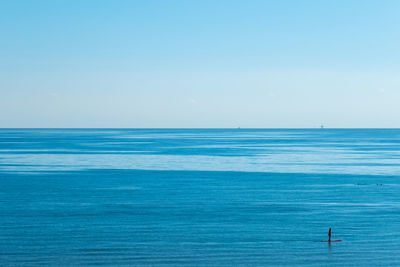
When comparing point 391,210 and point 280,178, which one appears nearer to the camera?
point 391,210

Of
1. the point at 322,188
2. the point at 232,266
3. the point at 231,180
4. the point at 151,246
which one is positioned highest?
the point at 231,180

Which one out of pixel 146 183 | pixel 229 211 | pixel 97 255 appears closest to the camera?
pixel 97 255

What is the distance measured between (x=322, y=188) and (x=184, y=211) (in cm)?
2001

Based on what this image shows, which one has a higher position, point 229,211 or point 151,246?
point 229,211

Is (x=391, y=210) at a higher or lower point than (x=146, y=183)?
lower

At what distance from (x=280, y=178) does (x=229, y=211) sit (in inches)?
1026

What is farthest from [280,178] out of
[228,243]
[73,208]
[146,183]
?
[228,243]

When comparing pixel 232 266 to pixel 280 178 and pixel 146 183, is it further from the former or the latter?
pixel 280 178

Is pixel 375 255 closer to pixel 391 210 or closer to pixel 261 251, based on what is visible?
pixel 261 251

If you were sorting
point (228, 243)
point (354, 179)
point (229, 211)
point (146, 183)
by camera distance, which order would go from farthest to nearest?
point (354, 179)
point (146, 183)
point (229, 211)
point (228, 243)

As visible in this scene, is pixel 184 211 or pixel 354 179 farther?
pixel 354 179

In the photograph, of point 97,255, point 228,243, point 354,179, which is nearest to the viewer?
point 97,255

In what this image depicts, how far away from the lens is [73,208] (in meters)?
42.8

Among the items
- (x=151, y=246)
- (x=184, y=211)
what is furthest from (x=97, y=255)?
(x=184, y=211)
